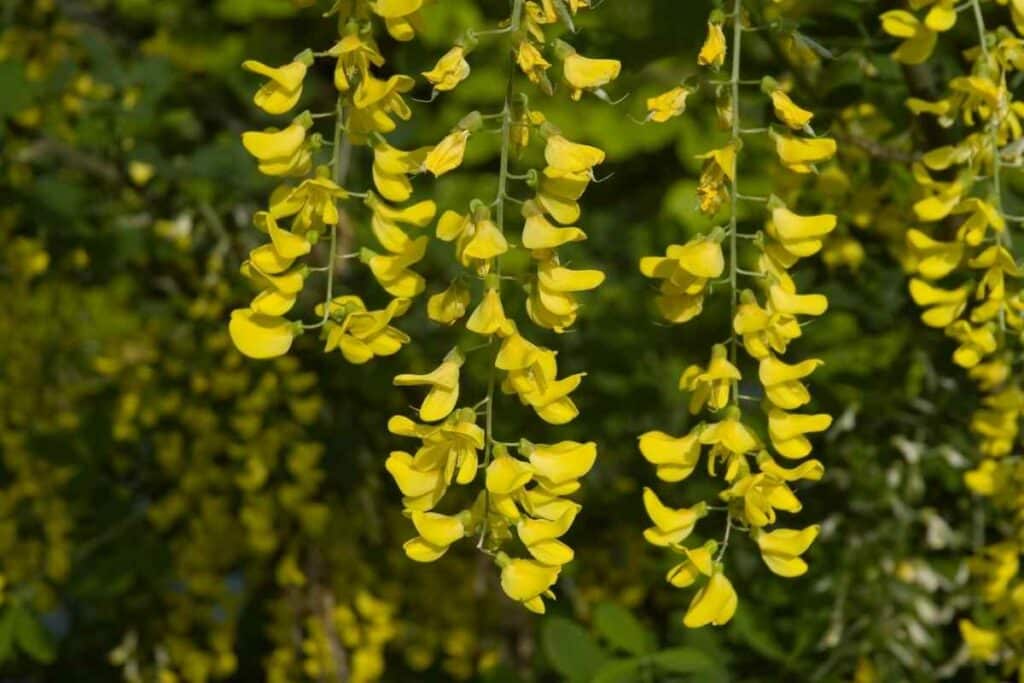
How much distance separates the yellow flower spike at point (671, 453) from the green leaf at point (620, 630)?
72 centimetres

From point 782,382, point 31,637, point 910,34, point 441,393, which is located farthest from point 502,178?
point 31,637

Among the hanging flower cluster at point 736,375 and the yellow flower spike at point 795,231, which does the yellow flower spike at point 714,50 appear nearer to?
the hanging flower cluster at point 736,375

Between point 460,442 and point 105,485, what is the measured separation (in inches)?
61.0

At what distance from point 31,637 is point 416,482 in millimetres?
1251

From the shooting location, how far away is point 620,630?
179 centimetres

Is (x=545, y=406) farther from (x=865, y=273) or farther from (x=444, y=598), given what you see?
(x=444, y=598)

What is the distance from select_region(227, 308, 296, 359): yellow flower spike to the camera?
1.13 metres

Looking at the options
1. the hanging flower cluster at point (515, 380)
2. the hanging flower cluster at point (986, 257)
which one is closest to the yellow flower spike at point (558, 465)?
the hanging flower cluster at point (515, 380)

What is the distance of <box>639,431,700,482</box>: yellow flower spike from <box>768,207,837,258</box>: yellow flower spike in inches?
6.2

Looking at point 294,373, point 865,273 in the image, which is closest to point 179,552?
point 294,373

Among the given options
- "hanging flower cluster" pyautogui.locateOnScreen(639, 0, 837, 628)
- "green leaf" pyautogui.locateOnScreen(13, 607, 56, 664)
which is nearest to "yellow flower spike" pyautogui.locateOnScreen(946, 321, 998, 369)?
"hanging flower cluster" pyautogui.locateOnScreen(639, 0, 837, 628)

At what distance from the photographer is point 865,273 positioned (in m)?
1.88

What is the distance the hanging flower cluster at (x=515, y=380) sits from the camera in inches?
39.1

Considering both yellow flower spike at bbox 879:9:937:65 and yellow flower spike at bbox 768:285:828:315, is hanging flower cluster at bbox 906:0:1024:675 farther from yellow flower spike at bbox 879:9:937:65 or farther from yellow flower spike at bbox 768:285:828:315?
yellow flower spike at bbox 768:285:828:315
